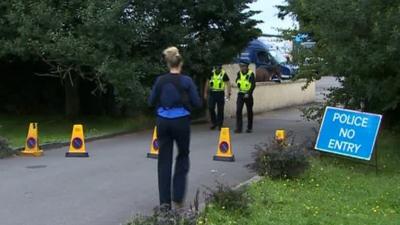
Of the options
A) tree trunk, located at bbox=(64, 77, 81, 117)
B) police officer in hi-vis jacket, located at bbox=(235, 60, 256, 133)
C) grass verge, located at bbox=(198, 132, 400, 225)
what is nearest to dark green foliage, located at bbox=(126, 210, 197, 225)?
grass verge, located at bbox=(198, 132, 400, 225)

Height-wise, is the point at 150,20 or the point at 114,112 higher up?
the point at 150,20

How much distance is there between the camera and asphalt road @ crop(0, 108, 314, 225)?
280 inches

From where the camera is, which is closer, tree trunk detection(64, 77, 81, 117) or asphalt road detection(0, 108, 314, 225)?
asphalt road detection(0, 108, 314, 225)

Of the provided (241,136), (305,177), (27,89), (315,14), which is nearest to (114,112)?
(27,89)

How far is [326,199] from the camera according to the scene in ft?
25.3

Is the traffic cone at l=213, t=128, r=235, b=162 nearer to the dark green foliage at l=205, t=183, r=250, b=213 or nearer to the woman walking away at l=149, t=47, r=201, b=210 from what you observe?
the woman walking away at l=149, t=47, r=201, b=210

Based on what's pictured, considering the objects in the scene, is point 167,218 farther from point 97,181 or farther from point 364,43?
point 364,43

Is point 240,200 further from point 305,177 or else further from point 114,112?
point 114,112

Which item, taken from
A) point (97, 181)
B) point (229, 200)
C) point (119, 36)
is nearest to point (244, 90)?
point (119, 36)

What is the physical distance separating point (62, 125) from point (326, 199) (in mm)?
11012

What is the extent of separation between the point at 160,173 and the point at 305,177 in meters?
2.76

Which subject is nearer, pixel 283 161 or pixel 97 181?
pixel 283 161

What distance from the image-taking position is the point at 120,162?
11180mm

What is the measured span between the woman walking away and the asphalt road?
54 cm
